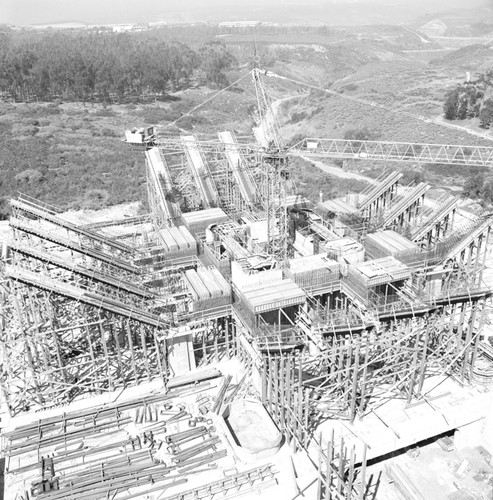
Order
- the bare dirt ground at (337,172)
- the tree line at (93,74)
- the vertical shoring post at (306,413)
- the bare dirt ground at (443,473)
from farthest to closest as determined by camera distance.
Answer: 1. the tree line at (93,74)
2. the bare dirt ground at (337,172)
3. the vertical shoring post at (306,413)
4. the bare dirt ground at (443,473)

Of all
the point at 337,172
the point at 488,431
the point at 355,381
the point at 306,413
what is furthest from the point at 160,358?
the point at 337,172

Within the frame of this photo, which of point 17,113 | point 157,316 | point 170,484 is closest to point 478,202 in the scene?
point 157,316

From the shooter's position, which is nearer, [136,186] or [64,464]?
[64,464]

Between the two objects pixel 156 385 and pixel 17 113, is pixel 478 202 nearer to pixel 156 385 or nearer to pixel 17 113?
pixel 156 385

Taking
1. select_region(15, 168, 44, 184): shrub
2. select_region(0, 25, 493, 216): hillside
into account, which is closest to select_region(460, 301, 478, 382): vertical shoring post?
select_region(0, 25, 493, 216): hillside

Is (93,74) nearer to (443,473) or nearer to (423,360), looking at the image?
(423,360)

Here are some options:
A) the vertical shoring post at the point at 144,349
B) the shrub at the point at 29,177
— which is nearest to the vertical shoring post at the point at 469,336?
the vertical shoring post at the point at 144,349

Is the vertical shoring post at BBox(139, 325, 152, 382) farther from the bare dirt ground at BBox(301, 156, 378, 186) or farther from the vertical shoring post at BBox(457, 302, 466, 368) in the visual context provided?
the bare dirt ground at BBox(301, 156, 378, 186)

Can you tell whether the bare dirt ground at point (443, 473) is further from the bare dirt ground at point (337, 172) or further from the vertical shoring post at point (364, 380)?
the bare dirt ground at point (337, 172)
